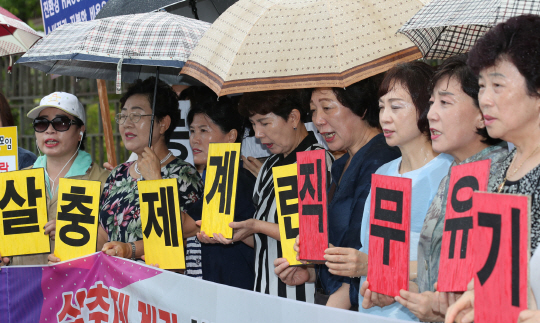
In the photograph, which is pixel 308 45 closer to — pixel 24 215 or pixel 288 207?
pixel 288 207

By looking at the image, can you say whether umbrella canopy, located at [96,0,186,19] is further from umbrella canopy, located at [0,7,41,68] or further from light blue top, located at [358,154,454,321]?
light blue top, located at [358,154,454,321]

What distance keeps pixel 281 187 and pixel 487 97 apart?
1.22 metres

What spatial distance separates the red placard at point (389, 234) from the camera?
2066 mm

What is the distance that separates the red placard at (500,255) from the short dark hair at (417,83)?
2.66 ft

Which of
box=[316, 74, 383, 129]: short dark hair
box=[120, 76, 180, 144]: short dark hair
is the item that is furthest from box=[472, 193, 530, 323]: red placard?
box=[120, 76, 180, 144]: short dark hair

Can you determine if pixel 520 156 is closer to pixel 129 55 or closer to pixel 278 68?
pixel 278 68

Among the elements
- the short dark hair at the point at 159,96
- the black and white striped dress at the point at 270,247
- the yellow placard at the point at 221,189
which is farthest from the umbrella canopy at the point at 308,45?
the short dark hair at the point at 159,96

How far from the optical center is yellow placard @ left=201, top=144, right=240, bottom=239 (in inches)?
121

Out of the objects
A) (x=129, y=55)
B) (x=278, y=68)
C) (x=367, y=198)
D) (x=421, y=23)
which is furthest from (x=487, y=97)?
Result: (x=129, y=55)

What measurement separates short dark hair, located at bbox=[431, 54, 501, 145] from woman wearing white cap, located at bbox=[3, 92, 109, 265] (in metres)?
2.77

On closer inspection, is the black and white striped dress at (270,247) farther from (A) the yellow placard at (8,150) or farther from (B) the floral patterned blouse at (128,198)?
(A) the yellow placard at (8,150)

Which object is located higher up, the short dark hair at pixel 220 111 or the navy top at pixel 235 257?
the short dark hair at pixel 220 111

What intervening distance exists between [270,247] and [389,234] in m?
1.26

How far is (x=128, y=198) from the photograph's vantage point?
3639mm
